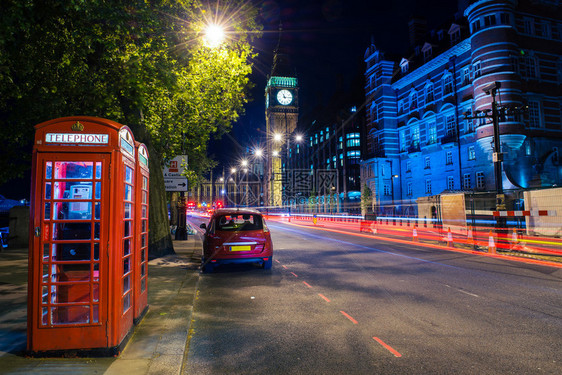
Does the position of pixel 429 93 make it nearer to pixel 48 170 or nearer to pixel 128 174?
pixel 128 174

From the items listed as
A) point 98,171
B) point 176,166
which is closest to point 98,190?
point 98,171

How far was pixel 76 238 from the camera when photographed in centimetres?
419

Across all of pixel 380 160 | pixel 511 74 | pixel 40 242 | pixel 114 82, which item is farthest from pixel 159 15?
Result: pixel 380 160

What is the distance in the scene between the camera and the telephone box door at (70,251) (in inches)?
157

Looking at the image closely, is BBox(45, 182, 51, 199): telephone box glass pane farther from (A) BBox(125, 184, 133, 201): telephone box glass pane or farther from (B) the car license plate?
(B) the car license plate

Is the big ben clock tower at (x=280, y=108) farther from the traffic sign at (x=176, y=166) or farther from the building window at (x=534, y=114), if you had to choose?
the traffic sign at (x=176, y=166)

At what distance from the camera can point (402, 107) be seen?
4594 centimetres

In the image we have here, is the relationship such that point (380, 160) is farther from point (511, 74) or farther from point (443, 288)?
point (443, 288)

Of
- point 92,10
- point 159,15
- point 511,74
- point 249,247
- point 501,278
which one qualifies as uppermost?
point 511,74

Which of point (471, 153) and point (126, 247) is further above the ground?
point (471, 153)

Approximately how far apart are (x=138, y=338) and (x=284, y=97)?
12742cm

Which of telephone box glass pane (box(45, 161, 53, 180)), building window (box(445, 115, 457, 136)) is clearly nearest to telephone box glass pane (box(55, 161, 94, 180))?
telephone box glass pane (box(45, 161, 53, 180))

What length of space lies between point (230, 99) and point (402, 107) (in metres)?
34.4

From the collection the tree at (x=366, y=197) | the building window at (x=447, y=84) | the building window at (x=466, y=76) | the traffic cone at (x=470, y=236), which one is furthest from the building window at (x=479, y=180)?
the traffic cone at (x=470, y=236)
